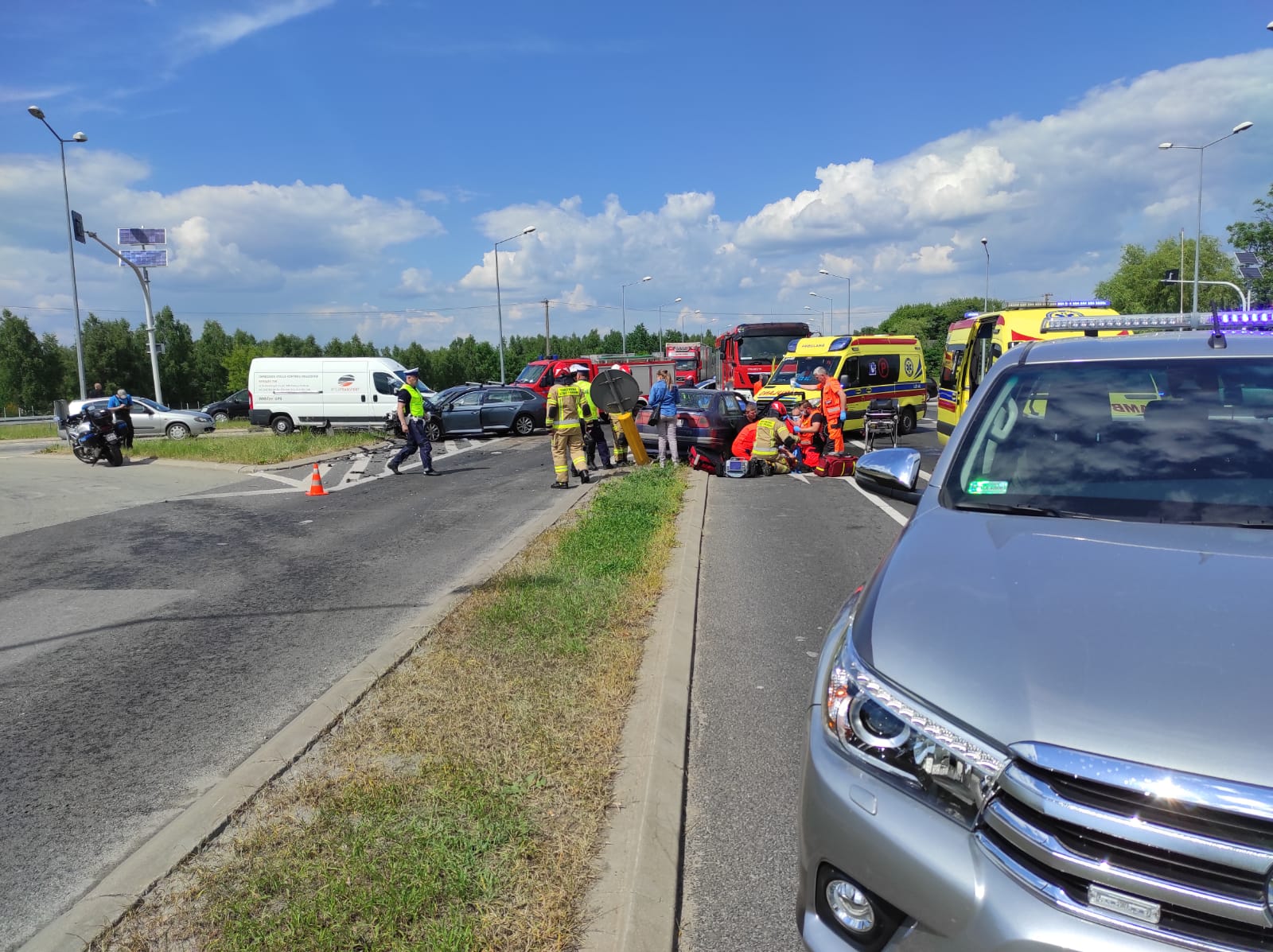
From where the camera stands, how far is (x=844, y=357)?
22.5 metres

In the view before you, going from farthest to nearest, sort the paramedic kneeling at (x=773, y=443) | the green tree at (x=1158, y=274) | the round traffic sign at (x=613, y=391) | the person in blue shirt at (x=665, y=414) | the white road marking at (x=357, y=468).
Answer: the green tree at (x=1158, y=274) → the white road marking at (x=357, y=468) → the person in blue shirt at (x=665, y=414) → the paramedic kneeling at (x=773, y=443) → the round traffic sign at (x=613, y=391)

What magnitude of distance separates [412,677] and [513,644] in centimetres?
67

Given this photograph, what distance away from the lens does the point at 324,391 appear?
29906mm

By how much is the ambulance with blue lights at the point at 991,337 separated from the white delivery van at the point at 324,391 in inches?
766

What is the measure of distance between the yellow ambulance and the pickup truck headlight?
18.8m

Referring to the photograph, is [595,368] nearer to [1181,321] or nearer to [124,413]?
[124,413]

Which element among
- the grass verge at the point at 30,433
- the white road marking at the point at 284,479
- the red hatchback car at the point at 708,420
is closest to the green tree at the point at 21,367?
the grass verge at the point at 30,433

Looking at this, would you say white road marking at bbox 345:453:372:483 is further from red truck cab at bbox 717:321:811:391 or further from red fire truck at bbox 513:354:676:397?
red truck cab at bbox 717:321:811:391

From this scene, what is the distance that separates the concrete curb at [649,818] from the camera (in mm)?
2656

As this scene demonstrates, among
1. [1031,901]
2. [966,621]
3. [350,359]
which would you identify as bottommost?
[1031,901]

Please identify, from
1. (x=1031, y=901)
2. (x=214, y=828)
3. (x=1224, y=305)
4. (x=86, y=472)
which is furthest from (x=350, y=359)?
(x=1224, y=305)

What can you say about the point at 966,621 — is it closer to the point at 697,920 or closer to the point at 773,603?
the point at 697,920

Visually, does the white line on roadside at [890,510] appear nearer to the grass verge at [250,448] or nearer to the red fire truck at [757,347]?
the grass verge at [250,448]

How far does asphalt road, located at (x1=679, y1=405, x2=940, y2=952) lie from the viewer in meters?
2.94
